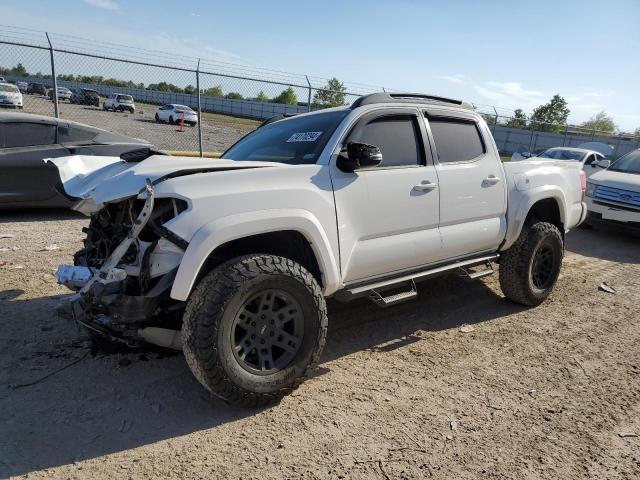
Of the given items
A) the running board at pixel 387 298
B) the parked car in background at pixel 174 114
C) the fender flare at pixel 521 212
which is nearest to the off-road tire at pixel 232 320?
the running board at pixel 387 298

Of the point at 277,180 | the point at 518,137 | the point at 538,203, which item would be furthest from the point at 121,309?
the point at 518,137

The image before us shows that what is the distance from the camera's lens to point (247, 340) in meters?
3.02

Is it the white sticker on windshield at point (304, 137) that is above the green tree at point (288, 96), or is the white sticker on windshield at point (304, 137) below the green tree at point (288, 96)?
below

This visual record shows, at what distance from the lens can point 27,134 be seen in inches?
276

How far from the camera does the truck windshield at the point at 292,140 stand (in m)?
3.57

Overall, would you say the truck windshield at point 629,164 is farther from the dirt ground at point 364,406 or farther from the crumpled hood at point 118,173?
the crumpled hood at point 118,173

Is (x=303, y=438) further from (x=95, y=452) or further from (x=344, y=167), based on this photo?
(x=344, y=167)

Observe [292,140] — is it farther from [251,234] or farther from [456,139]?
[456,139]

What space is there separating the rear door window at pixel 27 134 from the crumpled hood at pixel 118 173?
4.22 meters

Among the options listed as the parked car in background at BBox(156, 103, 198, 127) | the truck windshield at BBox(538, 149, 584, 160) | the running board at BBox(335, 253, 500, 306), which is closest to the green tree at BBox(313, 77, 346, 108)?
the truck windshield at BBox(538, 149, 584, 160)

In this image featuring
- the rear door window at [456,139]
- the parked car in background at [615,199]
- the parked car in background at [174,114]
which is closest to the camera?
the rear door window at [456,139]

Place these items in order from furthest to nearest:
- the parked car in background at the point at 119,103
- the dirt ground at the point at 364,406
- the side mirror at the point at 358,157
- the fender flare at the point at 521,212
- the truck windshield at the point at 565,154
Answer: the parked car in background at the point at 119,103, the truck windshield at the point at 565,154, the fender flare at the point at 521,212, the side mirror at the point at 358,157, the dirt ground at the point at 364,406

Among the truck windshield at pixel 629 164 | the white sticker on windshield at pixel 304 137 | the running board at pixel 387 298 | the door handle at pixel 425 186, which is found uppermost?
the white sticker on windshield at pixel 304 137

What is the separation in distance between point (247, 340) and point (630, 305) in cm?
456
